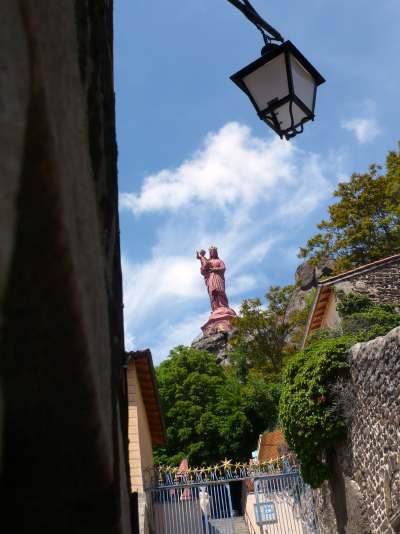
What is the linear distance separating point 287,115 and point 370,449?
20.7 ft

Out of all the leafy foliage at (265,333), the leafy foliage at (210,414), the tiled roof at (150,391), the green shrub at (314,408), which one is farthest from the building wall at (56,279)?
the leafy foliage at (265,333)

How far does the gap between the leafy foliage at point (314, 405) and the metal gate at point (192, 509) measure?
270cm

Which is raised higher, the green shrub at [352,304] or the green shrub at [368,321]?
the green shrub at [352,304]

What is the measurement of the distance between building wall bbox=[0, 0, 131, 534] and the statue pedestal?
42.8 metres

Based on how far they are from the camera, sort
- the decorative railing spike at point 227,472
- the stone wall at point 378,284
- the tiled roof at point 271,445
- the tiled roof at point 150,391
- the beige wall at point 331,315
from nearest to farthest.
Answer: the tiled roof at point 150,391, the decorative railing spike at point 227,472, the stone wall at point 378,284, the beige wall at point 331,315, the tiled roof at point 271,445

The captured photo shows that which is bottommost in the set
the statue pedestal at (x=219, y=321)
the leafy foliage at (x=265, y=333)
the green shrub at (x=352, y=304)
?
the green shrub at (x=352, y=304)

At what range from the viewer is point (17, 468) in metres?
1.07

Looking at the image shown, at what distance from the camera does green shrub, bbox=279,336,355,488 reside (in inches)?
351

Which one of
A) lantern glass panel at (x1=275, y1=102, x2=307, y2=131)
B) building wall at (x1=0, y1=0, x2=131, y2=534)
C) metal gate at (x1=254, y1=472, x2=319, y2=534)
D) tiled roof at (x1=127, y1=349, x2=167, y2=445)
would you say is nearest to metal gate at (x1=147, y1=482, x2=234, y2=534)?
metal gate at (x1=254, y1=472, x2=319, y2=534)

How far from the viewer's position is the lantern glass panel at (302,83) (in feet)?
11.1

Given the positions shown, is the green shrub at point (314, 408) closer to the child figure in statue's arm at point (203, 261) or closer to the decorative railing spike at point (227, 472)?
the decorative railing spike at point (227, 472)

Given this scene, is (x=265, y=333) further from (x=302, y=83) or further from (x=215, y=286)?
(x=302, y=83)

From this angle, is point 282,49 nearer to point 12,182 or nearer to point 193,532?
point 12,182

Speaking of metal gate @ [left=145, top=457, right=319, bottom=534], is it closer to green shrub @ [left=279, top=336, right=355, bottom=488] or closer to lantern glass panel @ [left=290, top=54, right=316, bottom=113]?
green shrub @ [left=279, top=336, right=355, bottom=488]
